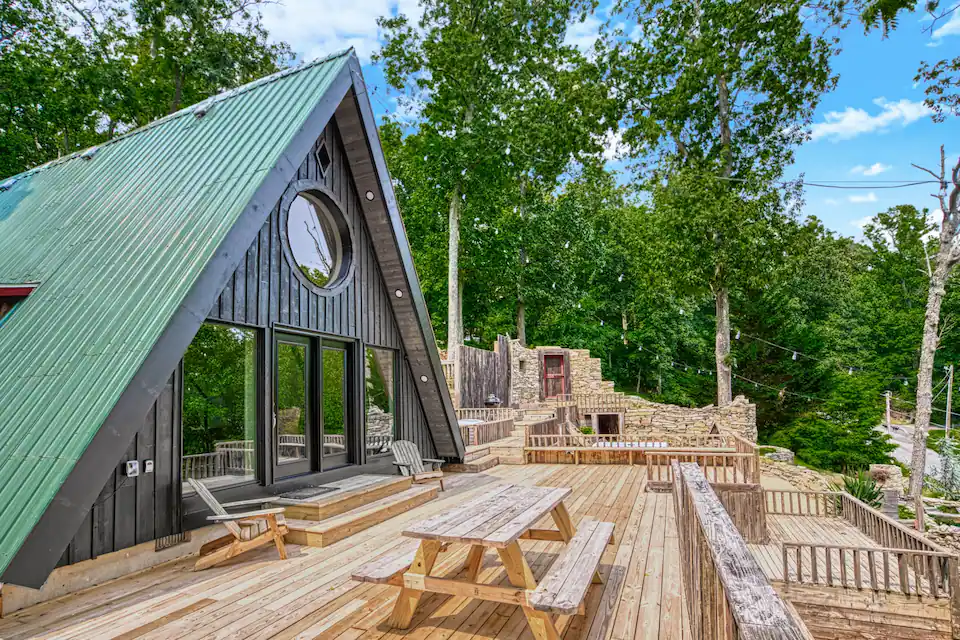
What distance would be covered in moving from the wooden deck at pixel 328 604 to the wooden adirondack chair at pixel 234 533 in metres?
0.11

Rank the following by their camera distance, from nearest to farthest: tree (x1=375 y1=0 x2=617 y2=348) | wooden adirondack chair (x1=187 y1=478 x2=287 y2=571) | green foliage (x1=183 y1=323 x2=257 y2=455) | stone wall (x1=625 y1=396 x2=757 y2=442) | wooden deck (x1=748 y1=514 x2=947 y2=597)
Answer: wooden adirondack chair (x1=187 y1=478 x2=287 y2=571)
green foliage (x1=183 y1=323 x2=257 y2=455)
wooden deck (x1=748 y1=514 x2=947 y2=597)
tree (x1=375 y1=0 x2=617 y2=348)
stone wall (x1=625 y1=396 x2=757 y2=442)

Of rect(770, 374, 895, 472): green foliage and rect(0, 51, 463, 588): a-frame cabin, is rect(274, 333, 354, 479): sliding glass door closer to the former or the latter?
rect(0, 51, 463, 588): a-frame cabin

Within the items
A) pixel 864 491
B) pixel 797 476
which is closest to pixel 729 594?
pixel 864 491

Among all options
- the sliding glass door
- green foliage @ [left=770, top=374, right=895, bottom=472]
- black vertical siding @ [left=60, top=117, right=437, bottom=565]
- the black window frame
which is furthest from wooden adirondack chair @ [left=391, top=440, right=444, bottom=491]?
green foliage @ [left=770, top=374, right=895, bottom=472]

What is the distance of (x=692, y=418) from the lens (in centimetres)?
1989

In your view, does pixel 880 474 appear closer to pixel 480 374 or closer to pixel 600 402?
pixel 600 402

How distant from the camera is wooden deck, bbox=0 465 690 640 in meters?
2.91

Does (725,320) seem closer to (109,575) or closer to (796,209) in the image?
(796,209)

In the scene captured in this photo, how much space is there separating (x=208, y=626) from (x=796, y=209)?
68.0 feet

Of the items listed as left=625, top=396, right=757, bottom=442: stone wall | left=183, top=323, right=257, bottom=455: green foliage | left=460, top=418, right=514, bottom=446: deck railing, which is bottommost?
left=625, top=396, right=757, bottom=442: stone wall

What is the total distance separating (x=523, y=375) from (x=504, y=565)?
70.0 feet

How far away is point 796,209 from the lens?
61.1ft

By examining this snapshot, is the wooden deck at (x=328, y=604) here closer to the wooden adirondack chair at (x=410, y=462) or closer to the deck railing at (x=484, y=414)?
the wooden adirondack chair at (x=410, y=462)

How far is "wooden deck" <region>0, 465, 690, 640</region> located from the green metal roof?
81 centimetres
